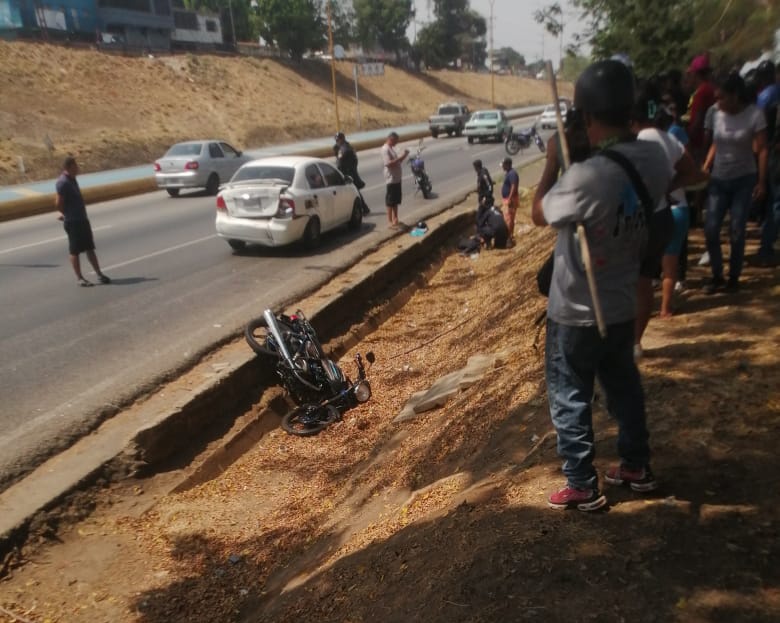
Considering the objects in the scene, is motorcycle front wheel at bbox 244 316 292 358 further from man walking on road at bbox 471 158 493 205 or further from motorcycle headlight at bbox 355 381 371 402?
man walking on road at bbox 471 158 493 205

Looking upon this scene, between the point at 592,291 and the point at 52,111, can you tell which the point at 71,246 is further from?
the point at 52,111

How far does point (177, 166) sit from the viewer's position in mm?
19531

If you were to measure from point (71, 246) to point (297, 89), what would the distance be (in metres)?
49.4

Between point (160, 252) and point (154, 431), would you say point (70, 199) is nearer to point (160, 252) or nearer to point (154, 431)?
point (160, 252)

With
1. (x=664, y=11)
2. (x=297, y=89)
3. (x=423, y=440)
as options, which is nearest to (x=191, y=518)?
(x=423, y=440)

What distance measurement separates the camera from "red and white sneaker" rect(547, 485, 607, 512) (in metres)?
2.95

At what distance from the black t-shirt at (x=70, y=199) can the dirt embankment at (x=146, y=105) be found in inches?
640

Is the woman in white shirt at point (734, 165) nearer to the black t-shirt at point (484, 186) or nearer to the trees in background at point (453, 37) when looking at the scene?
the black t-shirt at point (484, 186)

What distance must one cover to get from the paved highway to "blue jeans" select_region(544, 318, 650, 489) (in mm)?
3879

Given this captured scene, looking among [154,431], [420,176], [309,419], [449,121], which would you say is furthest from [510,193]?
[449,121]

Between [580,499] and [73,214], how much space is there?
8.70m

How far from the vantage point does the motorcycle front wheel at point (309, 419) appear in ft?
19.8

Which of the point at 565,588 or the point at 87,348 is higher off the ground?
the point at 565,588

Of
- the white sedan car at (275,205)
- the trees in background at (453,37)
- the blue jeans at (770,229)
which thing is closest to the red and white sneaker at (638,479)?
the blue jeans at (770,229)
